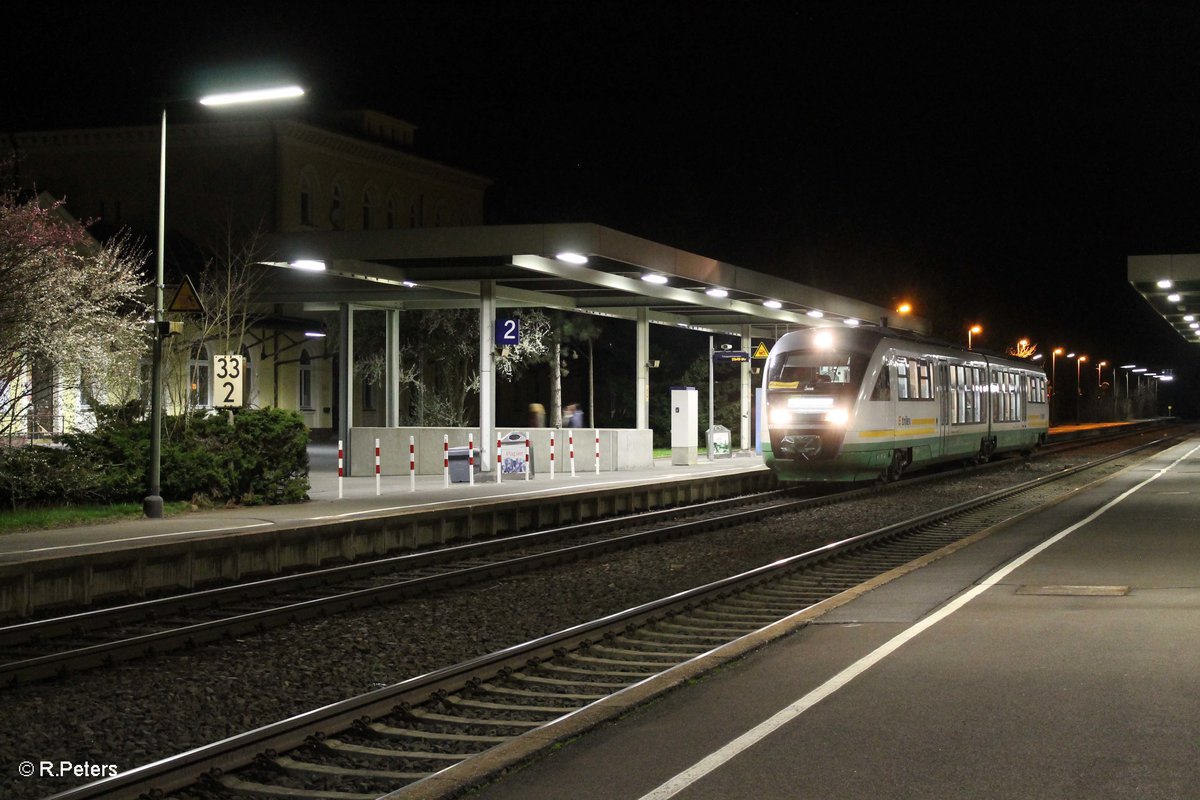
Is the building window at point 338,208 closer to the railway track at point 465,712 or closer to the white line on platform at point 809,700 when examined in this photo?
the railway track at point 465,712

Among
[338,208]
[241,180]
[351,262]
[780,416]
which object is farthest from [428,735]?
[338,208]

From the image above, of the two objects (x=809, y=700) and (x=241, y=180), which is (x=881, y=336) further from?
(x=241, y=180)

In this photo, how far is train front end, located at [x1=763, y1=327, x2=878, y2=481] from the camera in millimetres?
25062

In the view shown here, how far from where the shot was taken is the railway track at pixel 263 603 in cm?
994

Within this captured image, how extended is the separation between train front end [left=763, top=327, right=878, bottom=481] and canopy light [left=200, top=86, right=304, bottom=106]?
41.1 ft

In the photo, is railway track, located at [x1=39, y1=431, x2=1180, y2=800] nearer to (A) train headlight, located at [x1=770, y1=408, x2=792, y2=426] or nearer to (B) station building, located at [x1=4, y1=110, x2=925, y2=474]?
(B) station building, located at [x1=4, y1=110, x2=925, y2=474]

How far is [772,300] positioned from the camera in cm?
3347

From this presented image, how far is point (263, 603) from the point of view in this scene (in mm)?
12867

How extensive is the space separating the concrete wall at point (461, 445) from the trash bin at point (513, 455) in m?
0.85

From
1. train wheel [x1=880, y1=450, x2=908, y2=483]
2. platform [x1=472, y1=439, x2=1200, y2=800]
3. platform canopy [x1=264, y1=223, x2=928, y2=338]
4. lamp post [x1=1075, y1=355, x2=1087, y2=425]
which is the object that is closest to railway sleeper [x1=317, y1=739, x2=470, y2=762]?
platform [x1=472, y1=439, x2=1200, y2=800]

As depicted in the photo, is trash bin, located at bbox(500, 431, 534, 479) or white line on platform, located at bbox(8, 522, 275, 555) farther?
trash bin, located at bbox(500, 431, 534, 479)

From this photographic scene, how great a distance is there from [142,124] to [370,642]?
44100 millimetres

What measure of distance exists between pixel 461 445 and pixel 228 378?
29.1 feet

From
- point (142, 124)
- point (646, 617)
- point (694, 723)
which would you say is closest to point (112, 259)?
point (646, 617)
